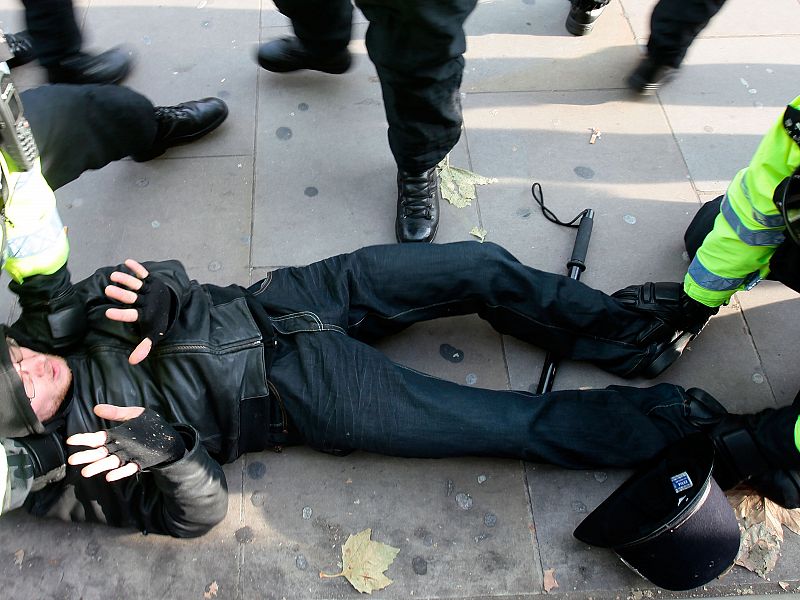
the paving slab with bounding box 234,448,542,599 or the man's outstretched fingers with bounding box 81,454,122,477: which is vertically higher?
the man's outstretched fingers with bounding box 81,454,122,477

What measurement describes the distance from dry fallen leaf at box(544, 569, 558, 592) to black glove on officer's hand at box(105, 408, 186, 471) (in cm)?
105

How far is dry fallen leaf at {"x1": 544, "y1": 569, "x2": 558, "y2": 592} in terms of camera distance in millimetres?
1806

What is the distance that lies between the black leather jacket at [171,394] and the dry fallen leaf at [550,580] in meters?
0.92

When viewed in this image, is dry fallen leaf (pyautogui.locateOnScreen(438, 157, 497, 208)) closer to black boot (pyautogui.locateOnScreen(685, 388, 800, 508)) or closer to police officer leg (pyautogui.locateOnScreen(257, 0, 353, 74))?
police officer leg (pyautogui.locateOnScreen(257, 0, 353, 74))

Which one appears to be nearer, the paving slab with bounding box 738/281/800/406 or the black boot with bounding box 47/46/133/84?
the paving slab with bounding box 738/281/800/406

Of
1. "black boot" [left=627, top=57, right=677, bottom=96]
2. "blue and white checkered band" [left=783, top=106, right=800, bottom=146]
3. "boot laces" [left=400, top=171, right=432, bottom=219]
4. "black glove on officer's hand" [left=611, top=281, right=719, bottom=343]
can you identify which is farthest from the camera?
"black boot" [left=627, top=57, right=677, bottom=96]

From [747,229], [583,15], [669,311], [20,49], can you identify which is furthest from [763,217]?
[20,49]

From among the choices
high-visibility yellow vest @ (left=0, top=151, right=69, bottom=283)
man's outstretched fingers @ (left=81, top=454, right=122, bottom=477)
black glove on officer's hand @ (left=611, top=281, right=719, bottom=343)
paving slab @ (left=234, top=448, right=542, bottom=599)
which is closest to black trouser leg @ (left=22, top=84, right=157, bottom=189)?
high-visibility yellow vest @ (left=0, top=151, right=69, bottom=283)

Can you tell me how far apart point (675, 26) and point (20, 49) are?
284cm

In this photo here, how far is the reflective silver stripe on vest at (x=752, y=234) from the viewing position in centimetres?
173

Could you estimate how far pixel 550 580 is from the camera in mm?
1815

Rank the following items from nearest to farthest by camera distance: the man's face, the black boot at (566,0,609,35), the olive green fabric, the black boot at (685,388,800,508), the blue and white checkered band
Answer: the olive green fabric, the blue and white checkered band, the man's face, the black boot at (685,388,800,508), the black boot at (566,0,609,35)

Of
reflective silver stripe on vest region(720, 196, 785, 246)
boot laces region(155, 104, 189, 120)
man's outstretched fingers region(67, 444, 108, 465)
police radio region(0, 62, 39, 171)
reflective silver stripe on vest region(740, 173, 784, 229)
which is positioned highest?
police radio region(0, 62, 39, 171)

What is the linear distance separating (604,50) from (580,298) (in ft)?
5.08
